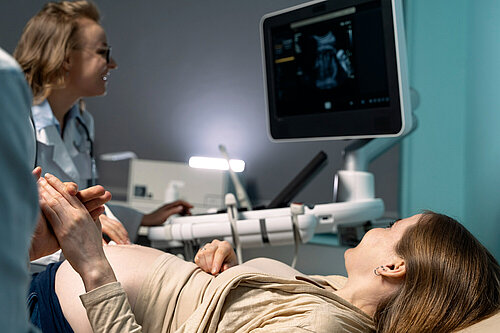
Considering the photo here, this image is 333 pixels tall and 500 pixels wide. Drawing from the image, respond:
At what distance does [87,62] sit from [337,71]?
107 centimetres

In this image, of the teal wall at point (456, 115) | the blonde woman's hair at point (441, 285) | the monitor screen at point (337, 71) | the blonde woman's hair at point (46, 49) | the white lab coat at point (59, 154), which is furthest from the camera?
the blonde woman's hair at point (46, 49)

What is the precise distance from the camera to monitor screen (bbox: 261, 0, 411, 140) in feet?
4.86

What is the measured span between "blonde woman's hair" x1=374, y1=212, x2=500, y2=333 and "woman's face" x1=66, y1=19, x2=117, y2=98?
1.47m

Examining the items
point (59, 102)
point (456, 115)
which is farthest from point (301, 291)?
point (59, 102)

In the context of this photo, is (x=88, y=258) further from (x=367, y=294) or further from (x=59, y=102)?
(x=59, y=102)

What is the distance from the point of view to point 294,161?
8.32ft

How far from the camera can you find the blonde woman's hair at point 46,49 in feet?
6.31

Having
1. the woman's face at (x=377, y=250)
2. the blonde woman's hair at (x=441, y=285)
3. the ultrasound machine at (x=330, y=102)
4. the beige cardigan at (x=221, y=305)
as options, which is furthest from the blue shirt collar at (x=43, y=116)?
the blonde woman's hair at (x=441, y=285)

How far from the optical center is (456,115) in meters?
1.74

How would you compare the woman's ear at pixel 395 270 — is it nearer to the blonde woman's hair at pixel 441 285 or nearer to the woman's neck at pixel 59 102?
the blonde woman's hair at pixel 441 285

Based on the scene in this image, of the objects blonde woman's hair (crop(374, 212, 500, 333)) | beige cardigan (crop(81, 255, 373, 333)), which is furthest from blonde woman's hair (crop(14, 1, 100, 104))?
blonde woman's hair (crop(374, 212, 500, 333))

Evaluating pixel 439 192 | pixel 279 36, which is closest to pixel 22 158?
pixel 279 36

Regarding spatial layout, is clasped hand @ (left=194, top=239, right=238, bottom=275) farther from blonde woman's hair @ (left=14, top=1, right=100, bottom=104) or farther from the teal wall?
blonde woman's hair @ (left=14, top=1, right=100, bottom=104)

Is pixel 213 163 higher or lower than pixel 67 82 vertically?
lower
